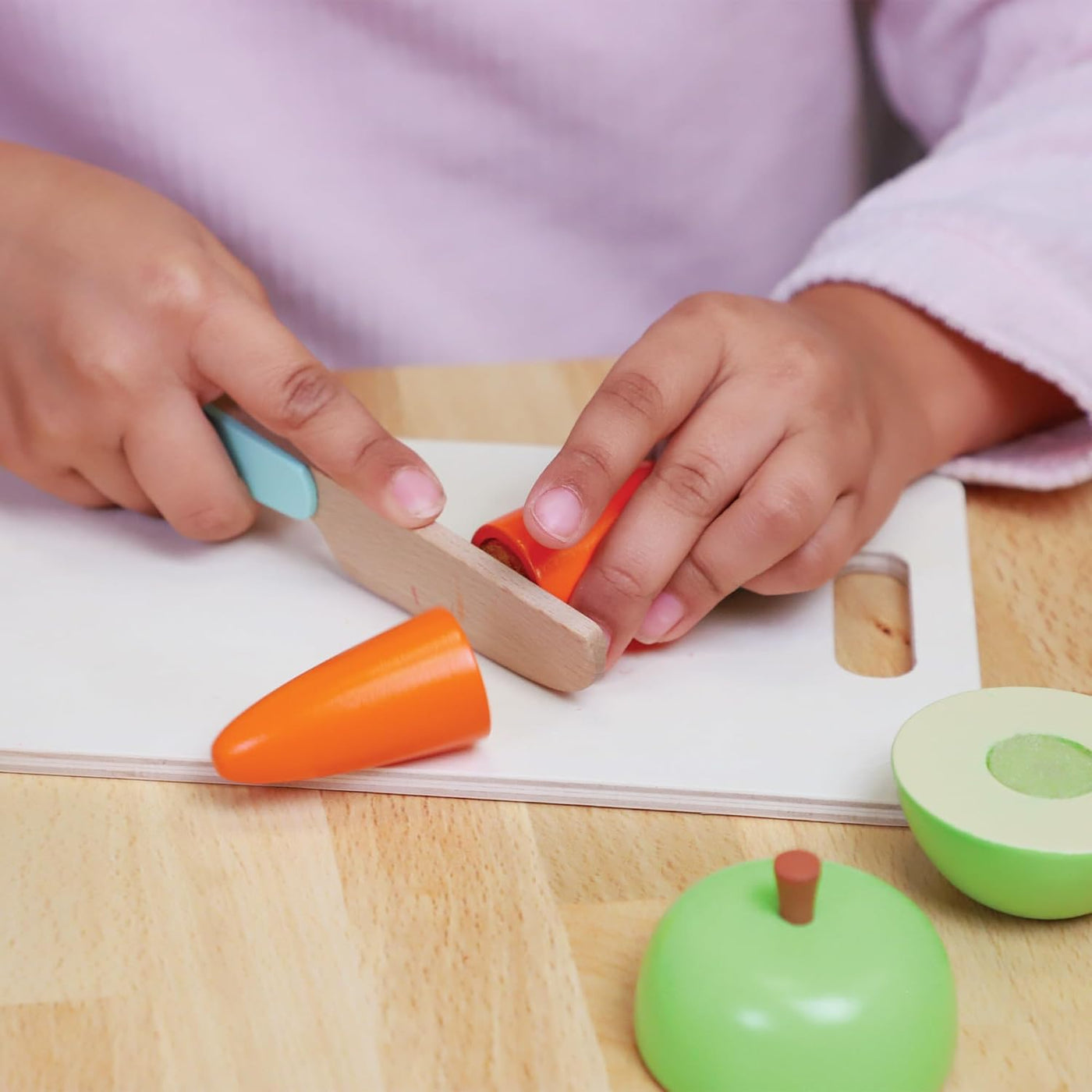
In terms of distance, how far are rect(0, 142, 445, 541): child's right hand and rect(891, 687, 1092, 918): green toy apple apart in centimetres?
30

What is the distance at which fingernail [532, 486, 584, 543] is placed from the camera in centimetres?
64

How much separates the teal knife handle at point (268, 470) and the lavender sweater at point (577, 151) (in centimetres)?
31

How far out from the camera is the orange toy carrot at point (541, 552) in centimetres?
67

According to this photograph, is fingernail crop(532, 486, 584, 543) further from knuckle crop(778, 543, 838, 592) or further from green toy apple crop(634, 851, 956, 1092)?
green toy apple crop(634, 851, 956, 1092)

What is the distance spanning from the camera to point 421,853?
564 millimetres

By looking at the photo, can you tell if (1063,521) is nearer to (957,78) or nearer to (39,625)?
(957,78)

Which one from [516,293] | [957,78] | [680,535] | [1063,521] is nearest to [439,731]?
[680,535]

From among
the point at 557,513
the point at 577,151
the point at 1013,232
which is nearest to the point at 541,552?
the point at 557,513

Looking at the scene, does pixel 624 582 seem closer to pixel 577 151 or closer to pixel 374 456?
pixel 374 456

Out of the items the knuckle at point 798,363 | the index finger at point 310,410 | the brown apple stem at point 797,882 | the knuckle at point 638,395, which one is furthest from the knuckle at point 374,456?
the brown apple stem at point 797,882

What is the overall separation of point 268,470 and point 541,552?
0.60 feet

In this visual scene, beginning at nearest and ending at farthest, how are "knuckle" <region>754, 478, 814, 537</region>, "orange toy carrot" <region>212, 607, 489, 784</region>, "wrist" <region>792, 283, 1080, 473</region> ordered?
"orange toy carrot" <region>212, 607, 489, 784</region> → "knuckle" <region>754, 478, 814, 537</region> → "wrist" <region>792, 283, 1080, 473</region>

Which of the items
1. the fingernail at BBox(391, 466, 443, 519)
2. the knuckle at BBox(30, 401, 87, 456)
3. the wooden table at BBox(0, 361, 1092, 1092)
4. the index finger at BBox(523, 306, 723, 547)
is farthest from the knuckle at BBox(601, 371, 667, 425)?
the knuckle at BBox(30, 401, 87, 456)

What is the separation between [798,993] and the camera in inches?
16.4
